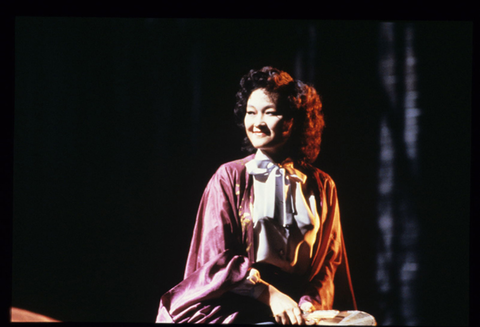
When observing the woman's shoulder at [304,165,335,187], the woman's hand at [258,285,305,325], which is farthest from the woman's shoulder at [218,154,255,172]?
the woman's hand at [258,285,305,325]

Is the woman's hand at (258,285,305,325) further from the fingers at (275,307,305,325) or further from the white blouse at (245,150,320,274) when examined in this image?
the white blouse at (245,150,320,274)

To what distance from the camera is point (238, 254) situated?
2.31 meters

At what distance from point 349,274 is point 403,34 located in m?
1.44

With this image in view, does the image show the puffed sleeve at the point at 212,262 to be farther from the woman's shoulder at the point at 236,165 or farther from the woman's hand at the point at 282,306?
the woman's hand at the point at 282,306

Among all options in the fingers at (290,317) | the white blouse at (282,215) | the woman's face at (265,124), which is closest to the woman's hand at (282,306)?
the fingers at (290,317)

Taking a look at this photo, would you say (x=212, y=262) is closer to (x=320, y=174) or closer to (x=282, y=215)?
(x=282, y=215)

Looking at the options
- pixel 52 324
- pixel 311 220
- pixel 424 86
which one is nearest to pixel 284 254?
pixel 311 220

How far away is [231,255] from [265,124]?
0.78m

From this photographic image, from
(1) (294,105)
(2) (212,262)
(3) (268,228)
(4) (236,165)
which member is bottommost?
(2) (212,262)

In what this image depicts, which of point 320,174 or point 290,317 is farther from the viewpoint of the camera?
point 320,174

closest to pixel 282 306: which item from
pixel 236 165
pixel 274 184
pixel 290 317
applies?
pixel 290 317

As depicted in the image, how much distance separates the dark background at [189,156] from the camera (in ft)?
7.75

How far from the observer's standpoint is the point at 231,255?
2.30 meters

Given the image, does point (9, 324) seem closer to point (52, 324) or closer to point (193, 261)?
point (52, 324)
